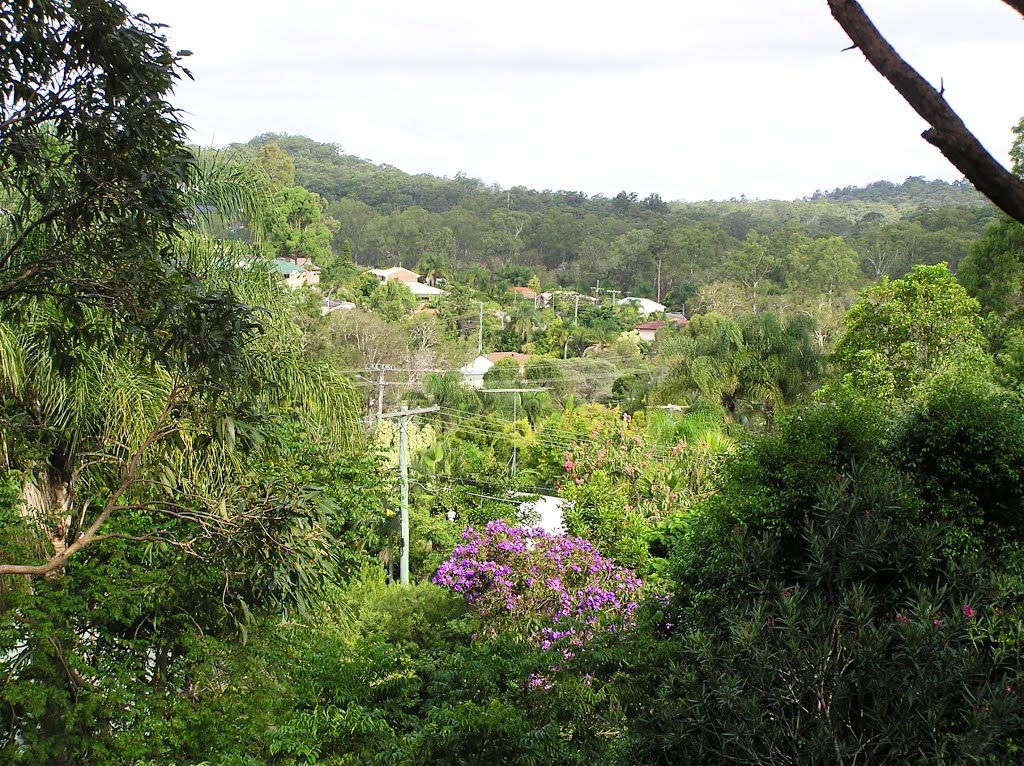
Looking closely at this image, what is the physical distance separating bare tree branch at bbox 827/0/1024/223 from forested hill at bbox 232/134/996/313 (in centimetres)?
2687

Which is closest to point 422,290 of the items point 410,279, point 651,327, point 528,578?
point 410,279

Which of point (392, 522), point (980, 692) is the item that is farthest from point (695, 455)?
point (980, 692)

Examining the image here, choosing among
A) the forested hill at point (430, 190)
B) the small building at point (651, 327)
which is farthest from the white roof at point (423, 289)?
the forested hill at point (430, 190)

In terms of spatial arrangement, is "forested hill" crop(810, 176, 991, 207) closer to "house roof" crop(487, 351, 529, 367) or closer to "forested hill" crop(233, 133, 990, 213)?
"forested hill" crop(233, 133, 990, 213)

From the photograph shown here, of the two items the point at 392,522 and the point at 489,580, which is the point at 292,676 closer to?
the point at 489,580

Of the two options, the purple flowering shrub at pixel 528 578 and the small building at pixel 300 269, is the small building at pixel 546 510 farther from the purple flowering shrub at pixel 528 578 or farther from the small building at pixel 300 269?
the small building at pixel 300 269

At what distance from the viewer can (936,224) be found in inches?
1971

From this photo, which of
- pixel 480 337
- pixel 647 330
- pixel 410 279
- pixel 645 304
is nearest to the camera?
pixel 480 337

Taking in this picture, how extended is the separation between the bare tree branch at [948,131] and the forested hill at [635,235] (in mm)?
26871

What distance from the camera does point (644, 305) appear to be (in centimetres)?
6084

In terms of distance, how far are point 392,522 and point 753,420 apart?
7547mm

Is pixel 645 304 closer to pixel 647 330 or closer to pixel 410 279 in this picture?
pixel 647 330

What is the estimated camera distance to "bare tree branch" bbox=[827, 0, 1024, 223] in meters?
2.48

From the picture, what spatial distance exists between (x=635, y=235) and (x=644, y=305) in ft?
54.1
